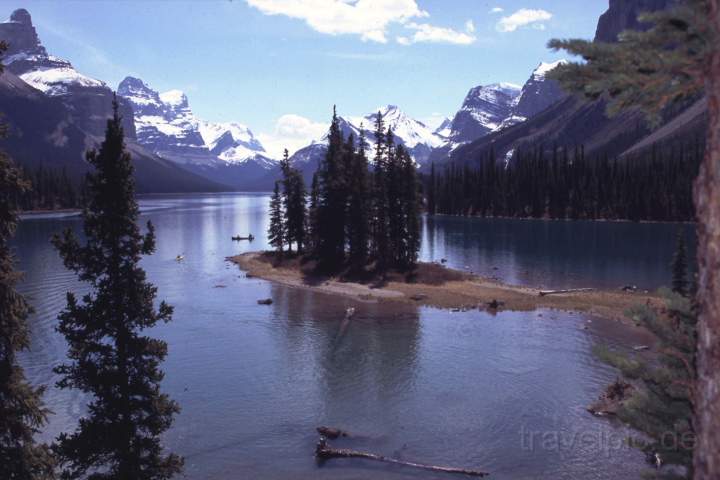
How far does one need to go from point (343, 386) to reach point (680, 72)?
105 ft

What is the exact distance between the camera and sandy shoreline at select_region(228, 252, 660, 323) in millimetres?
58094

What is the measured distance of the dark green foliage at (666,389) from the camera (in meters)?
8.42

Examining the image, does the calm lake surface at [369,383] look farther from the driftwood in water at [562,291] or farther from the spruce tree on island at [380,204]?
the spruce tree on island at [380,204]

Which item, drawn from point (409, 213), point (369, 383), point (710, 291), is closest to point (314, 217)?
point (409, 213)

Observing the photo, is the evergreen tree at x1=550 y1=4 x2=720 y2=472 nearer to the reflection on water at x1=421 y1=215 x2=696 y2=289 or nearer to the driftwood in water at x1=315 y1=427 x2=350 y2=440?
the driftwood in water at x1=315 y1=427 x2=350 y2=440

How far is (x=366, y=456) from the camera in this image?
25.9 m

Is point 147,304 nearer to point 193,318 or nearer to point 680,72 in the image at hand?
point 680,72

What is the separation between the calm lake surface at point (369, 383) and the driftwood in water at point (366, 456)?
1.57ft

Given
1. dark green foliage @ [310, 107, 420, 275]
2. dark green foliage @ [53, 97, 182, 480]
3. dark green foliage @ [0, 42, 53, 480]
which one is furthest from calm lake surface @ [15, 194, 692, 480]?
dark green foliage @ [310, 107, 420, 275]

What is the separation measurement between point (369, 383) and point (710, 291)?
103ft

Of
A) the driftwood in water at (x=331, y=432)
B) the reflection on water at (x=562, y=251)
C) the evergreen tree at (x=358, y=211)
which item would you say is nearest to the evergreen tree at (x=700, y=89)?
the driftwood in water at (x=331, y=432)

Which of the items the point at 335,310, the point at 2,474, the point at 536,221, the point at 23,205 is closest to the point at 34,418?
the point at 2,474

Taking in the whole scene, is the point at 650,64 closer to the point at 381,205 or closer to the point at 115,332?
the point at 115,332

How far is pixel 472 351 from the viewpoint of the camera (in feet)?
140
